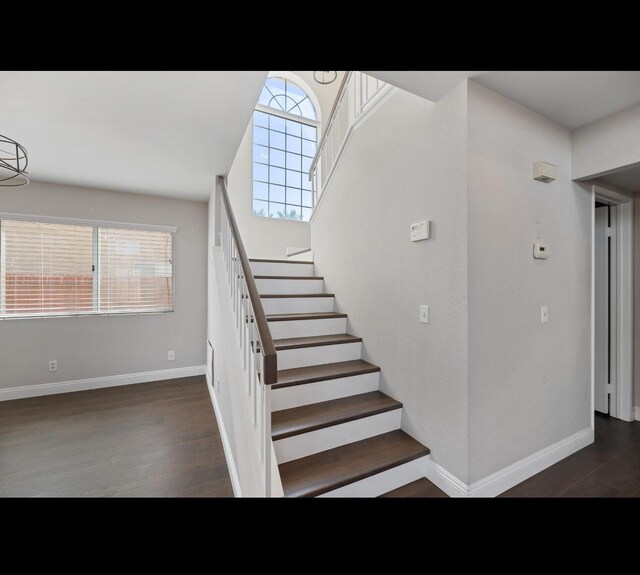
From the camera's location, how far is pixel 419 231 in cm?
187

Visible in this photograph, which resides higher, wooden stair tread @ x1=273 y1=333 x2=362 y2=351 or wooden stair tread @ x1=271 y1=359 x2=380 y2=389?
wooden stair tread @ x1=273 y1=333 x2=362 y2=351

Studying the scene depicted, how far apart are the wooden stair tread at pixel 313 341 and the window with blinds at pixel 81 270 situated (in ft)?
8.05

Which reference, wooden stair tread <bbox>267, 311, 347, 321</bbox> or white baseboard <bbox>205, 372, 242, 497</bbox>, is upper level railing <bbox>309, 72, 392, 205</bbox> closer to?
wooden stair tread <bbox>267, 311, 347, 321</bbox>

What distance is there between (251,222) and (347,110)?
2.20 metres

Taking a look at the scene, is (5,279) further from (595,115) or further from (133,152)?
(595,115)

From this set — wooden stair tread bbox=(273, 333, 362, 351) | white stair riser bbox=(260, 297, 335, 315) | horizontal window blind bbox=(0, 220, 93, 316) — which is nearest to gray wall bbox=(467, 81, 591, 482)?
wooden stair tread bbox=(273, 333, 362, 351)

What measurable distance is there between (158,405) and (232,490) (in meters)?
1.68

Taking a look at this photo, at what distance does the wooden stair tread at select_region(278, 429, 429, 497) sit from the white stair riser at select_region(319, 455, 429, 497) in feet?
0.10

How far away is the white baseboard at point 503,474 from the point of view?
163cm

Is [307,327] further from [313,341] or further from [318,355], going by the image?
[318,355]

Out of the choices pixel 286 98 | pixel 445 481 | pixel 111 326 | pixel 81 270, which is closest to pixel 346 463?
pixel 445 481

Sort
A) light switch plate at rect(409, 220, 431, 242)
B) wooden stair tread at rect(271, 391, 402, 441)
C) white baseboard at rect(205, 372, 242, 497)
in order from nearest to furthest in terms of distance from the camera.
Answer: wooden stair tread at rect(271, 391, 402, 441) → light switch plate at rect(409, 220, 431, 242) → white baseboard at rect(205, 372, 242, 497)

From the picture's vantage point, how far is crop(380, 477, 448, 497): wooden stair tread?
1.67 meters

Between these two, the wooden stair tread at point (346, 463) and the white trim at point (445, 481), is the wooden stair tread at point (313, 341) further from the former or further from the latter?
the white trim at point (445, 481)
